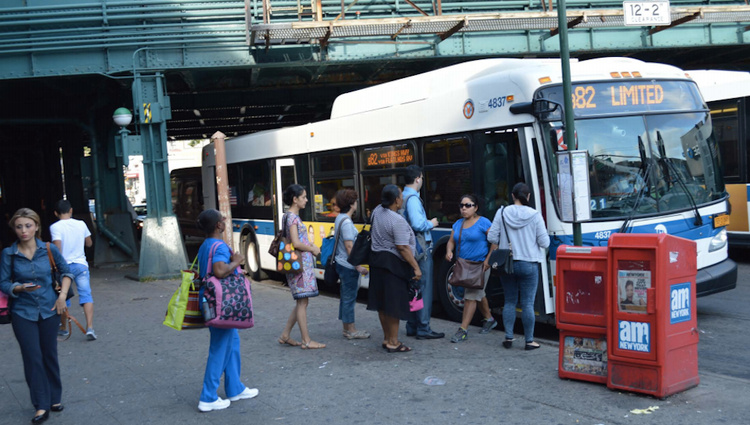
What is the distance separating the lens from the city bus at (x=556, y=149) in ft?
26.6

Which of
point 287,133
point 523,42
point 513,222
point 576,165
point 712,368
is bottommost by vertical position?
point 712,368

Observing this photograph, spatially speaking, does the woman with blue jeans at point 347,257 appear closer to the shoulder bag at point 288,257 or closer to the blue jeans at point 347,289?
the blue jeans at point 347,289

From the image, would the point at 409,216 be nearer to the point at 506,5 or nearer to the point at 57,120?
the point at 506,5

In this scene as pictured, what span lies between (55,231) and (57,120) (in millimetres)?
11844

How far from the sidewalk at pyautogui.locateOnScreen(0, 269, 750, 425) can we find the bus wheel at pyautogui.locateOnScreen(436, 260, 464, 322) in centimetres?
19

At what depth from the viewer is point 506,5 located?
16.7 metres

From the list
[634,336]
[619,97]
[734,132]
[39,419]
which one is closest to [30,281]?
[39,419]

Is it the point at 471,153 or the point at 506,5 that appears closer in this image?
the point at 471,153

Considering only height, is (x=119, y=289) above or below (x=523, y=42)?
below

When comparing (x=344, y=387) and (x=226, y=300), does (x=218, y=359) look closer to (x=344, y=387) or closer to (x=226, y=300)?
(x=226, y=300)

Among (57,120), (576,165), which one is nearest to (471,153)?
(576,165)

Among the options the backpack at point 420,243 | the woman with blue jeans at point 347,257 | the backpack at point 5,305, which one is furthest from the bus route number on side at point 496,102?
the backpack at point 5,305

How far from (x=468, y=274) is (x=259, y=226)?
7.79m

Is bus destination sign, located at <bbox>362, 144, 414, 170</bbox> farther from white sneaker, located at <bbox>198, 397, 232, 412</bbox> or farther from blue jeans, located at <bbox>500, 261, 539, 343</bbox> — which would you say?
white sneaker, located at <bbox>198, 397, 232, 412</bbox>
